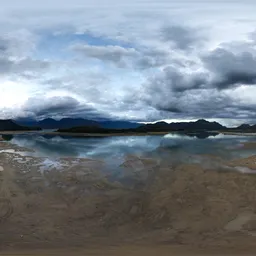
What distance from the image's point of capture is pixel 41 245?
Answer: 1242 centimetres

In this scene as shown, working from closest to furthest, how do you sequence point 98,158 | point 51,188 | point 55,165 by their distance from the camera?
point 51,188, point 55,165, point 98,158

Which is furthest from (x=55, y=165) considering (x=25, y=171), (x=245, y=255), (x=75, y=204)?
(x=245, y=255)

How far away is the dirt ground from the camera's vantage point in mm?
12320

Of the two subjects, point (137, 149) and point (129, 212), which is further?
point (137, 149)

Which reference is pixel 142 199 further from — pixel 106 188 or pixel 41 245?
pixel 41 245

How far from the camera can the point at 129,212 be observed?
15.7 m

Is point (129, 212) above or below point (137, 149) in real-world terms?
below

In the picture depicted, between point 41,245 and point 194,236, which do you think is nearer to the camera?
point 41,245

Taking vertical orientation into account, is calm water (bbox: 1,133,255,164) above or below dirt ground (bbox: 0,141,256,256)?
above

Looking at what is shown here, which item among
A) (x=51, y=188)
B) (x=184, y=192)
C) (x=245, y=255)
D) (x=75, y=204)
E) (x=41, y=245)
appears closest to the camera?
(x=245, y=255)

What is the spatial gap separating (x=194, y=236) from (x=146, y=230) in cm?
164

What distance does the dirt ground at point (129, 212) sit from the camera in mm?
12320

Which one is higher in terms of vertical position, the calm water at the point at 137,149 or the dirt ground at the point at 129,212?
the calm water at the point at 137,149

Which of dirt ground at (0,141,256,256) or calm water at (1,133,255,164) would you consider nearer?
dirt ground at (0,141,256,256)
